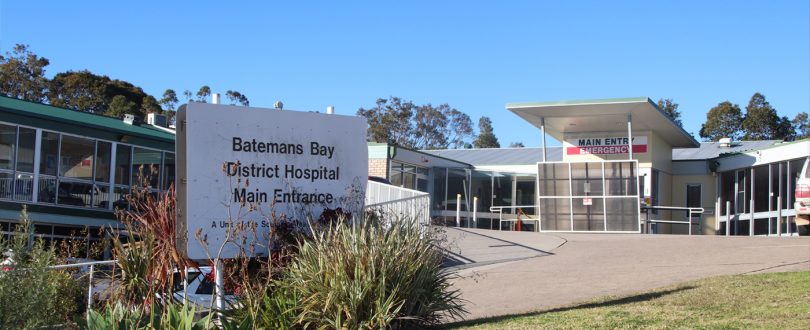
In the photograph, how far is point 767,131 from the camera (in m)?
59.4

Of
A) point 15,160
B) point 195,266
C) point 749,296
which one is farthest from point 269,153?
point 15,160

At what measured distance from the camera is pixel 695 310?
29.9 ft

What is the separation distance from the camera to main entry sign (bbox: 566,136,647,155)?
2966 centimetres

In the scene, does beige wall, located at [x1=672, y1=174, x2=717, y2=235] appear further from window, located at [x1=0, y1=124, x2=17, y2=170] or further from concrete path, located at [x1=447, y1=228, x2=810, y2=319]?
window, located at [x1=0, y1=124, x2=17, y2=170]

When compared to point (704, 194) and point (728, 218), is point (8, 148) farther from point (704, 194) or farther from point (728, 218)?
point (704, 194)

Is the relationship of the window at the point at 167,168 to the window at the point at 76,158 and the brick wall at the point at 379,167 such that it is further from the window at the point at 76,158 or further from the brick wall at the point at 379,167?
the brick wall at the point at 379,167

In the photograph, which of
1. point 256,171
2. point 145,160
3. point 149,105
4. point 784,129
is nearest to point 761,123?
point 784,129

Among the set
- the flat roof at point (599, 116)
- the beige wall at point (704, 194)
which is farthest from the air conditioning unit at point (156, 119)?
the beige wall at point (704, 194)

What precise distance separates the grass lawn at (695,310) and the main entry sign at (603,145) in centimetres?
1853

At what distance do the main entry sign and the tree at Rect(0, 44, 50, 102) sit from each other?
33426 mm

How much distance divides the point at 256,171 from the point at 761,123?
188 feet

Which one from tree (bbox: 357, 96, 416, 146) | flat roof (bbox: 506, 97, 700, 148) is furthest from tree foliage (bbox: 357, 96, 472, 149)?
flat roof (bbox: 506, 97, 700, 148)

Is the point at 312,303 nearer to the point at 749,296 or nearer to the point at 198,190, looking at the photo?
the point at 198,190

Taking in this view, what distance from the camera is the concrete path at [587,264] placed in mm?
11938
